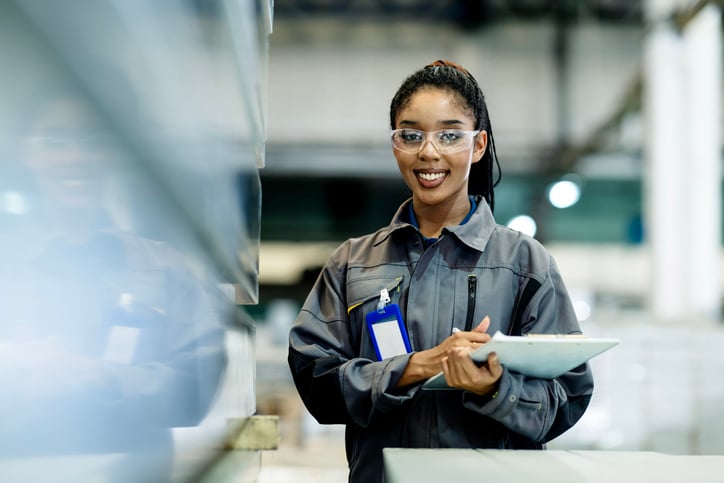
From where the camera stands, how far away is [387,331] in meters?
1.36

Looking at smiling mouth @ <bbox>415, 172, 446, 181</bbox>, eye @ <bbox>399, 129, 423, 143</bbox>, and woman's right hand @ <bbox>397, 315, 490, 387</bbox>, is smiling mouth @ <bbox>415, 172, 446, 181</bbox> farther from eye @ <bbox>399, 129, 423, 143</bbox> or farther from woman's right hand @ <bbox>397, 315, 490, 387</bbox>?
woman's right hand @ <bbox>397, 315, 490, 387</bbox>

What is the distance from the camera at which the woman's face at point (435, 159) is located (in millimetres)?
1417

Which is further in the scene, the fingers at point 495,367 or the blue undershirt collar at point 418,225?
the blue undershirt collar at point 418,225

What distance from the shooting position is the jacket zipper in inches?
53.0

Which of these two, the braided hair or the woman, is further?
the braided hair

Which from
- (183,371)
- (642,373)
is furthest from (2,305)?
(642,373)

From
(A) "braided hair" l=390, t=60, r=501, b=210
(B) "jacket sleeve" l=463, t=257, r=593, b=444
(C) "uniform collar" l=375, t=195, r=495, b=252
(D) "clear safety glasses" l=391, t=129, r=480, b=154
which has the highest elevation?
(A) "braided hair" l=390, t=60, r=501, b=210

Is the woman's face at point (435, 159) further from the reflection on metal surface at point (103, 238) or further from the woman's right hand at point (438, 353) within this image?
→ the reflection on metal surface at point (103, 238)

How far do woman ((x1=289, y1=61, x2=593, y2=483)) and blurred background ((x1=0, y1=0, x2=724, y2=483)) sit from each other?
0.22 m

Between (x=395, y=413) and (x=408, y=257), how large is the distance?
28 cm

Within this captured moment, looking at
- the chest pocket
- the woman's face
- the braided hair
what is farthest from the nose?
the chest pocket

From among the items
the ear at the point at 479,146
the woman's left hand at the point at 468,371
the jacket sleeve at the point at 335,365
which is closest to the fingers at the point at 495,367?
the woman's left hand at the point at 468,371

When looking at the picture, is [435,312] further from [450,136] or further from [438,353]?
[450,136]

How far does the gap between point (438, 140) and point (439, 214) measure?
146 millimetres
